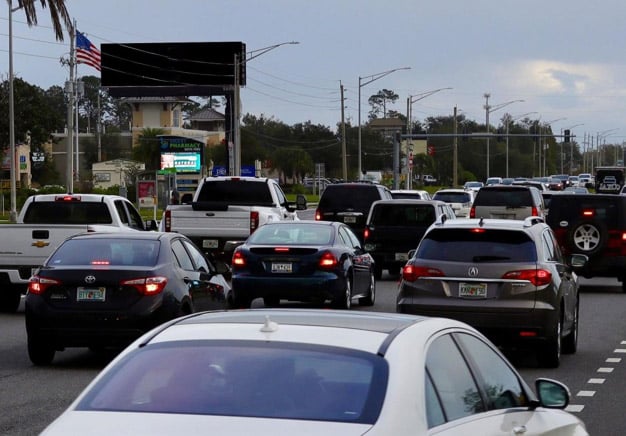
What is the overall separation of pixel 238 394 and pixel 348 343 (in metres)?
0.57

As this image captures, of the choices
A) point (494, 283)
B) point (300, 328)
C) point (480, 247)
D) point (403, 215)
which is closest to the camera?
point (300, 328)

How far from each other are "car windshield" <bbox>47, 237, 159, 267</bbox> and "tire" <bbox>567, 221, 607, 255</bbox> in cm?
1354

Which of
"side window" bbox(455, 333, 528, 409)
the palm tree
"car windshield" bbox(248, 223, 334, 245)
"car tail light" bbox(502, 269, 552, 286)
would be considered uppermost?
the palm tree

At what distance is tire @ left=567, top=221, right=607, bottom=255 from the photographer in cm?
2758

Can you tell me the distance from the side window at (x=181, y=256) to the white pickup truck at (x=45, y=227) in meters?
3.43

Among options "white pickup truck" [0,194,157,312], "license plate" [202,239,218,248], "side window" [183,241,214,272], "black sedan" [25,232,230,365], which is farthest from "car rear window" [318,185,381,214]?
"black sedan" [25,232,230,365]

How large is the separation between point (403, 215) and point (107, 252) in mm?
15724

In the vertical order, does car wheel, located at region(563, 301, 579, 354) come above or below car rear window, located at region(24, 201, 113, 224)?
below

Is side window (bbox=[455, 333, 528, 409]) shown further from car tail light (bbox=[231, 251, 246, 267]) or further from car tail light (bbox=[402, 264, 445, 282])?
car tail light (bbox=[231, 251, 246, 267])

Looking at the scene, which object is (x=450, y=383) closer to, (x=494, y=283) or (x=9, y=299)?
(x=494, y=283)

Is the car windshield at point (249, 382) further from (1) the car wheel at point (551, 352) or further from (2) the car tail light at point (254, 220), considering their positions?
(2) the car tail light at point (254, 220)

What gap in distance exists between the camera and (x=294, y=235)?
72.8 feet

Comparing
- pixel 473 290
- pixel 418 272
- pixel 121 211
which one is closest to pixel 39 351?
pixel 418 272

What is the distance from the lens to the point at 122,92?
105500mm
